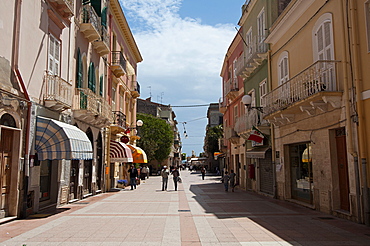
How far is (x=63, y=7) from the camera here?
1313 centimetres

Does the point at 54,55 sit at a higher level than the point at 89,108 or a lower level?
higher

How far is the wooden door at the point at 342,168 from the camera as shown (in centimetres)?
1078

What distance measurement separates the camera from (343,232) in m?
8.58

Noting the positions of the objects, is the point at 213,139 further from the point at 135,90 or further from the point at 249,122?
the point at 249,122

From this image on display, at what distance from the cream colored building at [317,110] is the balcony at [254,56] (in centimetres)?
175

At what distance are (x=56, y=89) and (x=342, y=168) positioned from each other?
33.8 feet

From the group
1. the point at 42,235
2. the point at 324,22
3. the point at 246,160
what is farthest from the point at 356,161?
the point at 246,160

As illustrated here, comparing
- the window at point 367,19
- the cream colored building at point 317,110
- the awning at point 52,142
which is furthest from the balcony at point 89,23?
the window at point 367,19

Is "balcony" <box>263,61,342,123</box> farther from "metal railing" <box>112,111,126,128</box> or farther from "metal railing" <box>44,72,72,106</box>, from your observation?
"metal railing" <box>112,111,126,128</box>

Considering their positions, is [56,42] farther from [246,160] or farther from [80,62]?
[246,160]

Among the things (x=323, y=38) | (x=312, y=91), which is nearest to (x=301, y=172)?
(x=312, y=91)

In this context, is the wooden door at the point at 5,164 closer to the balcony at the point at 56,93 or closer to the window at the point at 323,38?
the balcony at the point at 56,93

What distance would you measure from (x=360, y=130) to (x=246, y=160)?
1333cm

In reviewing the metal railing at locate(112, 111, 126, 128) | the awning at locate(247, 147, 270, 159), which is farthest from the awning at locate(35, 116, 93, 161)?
the metal railing at locate(112, 111, 126, 128)
